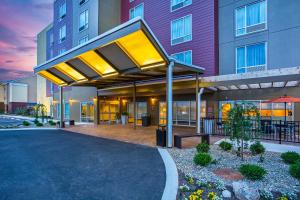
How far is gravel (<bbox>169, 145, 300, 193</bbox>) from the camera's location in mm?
4469

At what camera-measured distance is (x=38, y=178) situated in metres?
5.02

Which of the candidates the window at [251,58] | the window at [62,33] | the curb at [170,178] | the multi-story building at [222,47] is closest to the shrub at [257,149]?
the curb at [170,178]

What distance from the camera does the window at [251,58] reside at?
12.5 m

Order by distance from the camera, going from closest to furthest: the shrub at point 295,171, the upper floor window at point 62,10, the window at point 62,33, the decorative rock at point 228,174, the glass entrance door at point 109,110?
1. the shrub at point 295,171
2. the decorative rock at point 228,174
3. the glass entrance door at point 109,110
4. the upper floor window at point 62,10
5. the window at point 62,33

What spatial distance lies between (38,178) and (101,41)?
597cm

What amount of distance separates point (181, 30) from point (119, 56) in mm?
8134

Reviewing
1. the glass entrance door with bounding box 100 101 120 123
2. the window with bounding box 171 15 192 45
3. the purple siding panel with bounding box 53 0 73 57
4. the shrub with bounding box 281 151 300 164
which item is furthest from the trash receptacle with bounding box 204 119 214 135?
the purple siding panel with bounding box 53 0 73 57

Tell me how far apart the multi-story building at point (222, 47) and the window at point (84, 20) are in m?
1.15

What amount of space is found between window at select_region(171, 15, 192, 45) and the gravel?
33.5 ft

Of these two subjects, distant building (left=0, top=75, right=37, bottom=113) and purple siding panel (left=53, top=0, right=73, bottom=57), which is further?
distant building (left=0, top=75, right=37, bottom=113)

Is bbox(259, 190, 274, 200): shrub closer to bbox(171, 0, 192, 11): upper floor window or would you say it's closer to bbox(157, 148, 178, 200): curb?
bbox(157, 148, 178, 200): curb

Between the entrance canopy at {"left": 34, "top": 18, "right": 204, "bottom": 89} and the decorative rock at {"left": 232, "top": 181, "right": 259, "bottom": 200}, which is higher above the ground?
the entrance canopy at {"left": 34, "top": 18, "right": 204, "bottom": 89}

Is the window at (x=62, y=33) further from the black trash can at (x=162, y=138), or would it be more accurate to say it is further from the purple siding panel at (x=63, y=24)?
the black trash can at (x=162, y=138)

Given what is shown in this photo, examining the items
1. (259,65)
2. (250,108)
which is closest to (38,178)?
(250,108)
